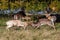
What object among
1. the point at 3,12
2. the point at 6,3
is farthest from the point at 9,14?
the point at 6,3

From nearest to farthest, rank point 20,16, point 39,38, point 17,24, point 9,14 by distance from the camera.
A: point 39,38
point 17,24
point 20,16
point 9,14

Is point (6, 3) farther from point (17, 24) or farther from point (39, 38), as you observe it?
point (39, 38)

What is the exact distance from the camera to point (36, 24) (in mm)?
14055

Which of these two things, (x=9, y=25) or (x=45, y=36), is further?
(x=9, y=25)

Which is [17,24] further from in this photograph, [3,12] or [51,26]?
[3,12]

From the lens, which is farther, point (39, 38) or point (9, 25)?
point (9, 25)

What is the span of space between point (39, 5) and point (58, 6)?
55.4 inches

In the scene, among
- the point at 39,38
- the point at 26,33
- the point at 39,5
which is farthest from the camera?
the point at 39,5

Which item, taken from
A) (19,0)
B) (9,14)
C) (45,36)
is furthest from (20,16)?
(45,36)

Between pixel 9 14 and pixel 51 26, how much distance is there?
23.5 ft

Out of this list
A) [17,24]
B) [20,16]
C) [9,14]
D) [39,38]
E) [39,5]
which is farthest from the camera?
[9,14]

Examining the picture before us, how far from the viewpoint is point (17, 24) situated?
44.5ft

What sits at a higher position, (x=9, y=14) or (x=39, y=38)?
(x=39, y=38)

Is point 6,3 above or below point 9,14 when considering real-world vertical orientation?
above
